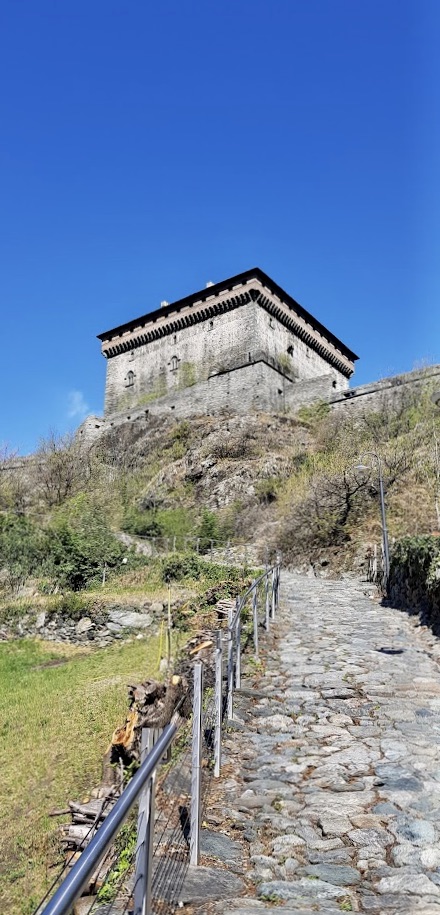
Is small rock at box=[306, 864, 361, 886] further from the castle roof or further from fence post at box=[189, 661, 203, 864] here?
the castle roof

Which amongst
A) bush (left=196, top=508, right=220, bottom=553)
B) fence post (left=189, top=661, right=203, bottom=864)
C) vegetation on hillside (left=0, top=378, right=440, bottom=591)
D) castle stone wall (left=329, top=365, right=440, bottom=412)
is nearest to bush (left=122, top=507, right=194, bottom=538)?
vegetation on hillside (left=0, top=378, right=440, bottom=591)

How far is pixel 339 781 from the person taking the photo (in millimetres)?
4520

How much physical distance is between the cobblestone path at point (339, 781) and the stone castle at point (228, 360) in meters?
24.6

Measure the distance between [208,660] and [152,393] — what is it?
36.4 meters

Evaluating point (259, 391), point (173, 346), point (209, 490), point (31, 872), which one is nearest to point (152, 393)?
point (173, 346)

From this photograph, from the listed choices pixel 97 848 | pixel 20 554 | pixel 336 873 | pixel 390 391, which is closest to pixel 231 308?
pixel 390 391

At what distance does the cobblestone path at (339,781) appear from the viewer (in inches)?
123

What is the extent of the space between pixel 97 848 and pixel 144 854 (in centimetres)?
95

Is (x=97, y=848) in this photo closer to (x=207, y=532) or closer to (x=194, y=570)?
(x=194, y=570)

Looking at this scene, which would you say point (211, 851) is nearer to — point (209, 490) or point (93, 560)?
point (93, 560)

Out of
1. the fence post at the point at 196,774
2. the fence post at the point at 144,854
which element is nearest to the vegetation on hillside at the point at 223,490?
the fence post at the point at 196,774

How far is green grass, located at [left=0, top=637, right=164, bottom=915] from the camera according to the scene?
521cm

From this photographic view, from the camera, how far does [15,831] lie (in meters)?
5.72

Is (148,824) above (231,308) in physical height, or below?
below
